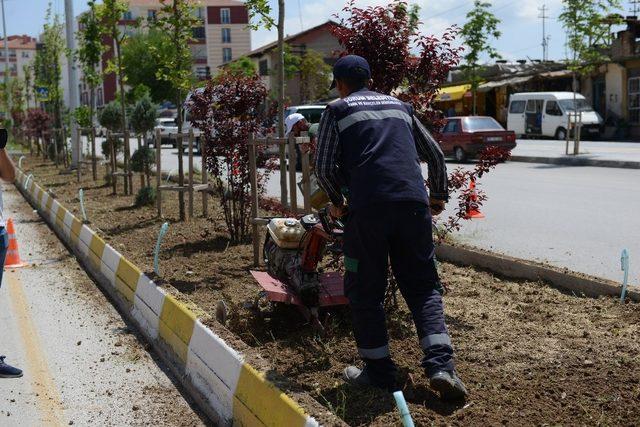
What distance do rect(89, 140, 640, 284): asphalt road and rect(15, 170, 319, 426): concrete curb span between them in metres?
4.17

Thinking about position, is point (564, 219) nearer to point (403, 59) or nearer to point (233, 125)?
point (233, 125)

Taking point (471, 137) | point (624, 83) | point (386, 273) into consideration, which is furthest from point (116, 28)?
point (624, 83)

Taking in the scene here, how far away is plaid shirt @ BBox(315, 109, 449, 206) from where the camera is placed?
15.4ft

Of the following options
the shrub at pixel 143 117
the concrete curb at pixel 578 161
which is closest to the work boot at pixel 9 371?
the shrub at pixel 143 117

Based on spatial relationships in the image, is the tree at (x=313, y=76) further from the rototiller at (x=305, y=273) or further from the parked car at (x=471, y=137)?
the rototiller at (x=305, y=273)

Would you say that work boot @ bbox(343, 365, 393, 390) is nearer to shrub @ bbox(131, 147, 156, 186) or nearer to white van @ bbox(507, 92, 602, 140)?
shrub @ bbox(131, 147, 156, 186)

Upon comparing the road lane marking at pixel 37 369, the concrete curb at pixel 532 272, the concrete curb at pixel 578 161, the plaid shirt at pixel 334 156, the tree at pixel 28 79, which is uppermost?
the tree at pixel 28 79

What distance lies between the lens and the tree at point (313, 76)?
5634 cm

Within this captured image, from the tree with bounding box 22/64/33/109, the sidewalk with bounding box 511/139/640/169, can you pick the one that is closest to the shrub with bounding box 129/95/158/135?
the sidewalk with bounding box 511/139/640/169

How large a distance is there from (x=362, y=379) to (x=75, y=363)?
8.69ft

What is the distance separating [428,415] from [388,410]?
0.22 metres

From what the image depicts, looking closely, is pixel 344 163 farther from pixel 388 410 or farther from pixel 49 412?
pixel 49 412

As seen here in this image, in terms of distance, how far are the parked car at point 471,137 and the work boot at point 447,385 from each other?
2262 cm

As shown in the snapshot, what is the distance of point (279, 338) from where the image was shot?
234 inches
